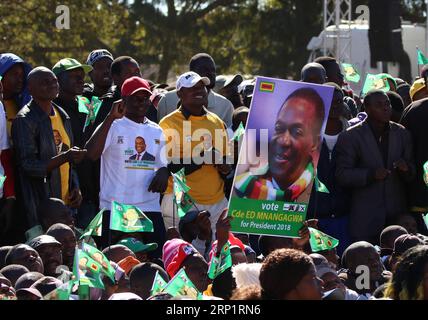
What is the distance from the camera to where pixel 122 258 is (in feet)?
29.0

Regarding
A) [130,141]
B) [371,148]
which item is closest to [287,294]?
[130,141]

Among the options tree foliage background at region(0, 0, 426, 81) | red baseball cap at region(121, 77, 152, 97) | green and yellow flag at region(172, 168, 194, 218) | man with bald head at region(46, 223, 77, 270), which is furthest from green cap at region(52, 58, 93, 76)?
tree foliage background at region(0, 0, 426, 81)

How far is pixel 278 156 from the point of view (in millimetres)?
9094

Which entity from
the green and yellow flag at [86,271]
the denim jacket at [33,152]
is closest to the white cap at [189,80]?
the denim jacket at [33,152]

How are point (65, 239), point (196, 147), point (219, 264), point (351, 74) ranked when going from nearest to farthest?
1. point (219, 264)
2. point (65, 239)
3. point (196, 147)
4. point (351, 74)

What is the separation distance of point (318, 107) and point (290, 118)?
27cm

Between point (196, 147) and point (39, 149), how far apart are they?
1.32 meters

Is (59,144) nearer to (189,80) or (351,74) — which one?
(189,80)

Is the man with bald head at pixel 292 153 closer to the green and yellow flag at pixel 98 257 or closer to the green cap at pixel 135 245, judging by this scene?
the green cap at pixel 135 245

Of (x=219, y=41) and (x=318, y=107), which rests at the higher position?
(x=318, y=107)

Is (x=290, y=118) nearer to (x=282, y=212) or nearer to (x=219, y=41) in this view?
(x=282, y=212)

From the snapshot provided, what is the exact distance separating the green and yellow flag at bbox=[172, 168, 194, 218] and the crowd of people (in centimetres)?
29

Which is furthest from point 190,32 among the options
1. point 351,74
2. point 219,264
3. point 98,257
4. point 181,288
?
point 181,288

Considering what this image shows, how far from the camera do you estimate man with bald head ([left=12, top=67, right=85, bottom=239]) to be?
30.9 feet
